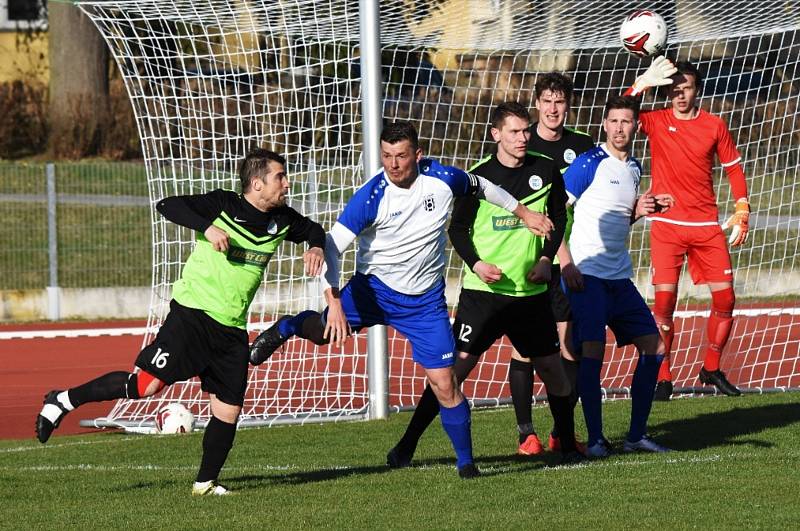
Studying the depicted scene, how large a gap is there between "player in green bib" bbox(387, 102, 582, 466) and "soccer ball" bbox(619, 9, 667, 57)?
188 cm

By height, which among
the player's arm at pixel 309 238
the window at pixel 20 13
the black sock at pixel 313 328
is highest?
the window at pixel 20 13

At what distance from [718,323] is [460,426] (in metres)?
4.11

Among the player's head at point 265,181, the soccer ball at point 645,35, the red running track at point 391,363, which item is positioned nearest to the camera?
the player's head at point 265,181

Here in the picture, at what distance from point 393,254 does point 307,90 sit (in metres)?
4.35

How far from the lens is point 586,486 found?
7059mm

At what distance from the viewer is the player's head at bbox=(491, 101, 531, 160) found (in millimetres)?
7449

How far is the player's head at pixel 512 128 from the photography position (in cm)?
745

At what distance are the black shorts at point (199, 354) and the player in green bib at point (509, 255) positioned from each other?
1.28 m

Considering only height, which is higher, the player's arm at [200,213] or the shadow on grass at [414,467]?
the player's arm at [200,213]

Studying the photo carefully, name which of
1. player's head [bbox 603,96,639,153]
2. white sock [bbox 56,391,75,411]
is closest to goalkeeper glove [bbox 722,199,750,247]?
player's head [bbox 603,96,639,153]

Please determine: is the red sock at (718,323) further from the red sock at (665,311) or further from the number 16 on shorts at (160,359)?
the number 16 on shorts at (160,359)

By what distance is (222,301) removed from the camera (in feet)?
23.6

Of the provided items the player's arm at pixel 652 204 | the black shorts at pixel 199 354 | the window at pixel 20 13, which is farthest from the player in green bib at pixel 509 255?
the window at pixel 20 13

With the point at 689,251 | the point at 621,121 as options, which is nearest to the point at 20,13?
the point at 689,251
